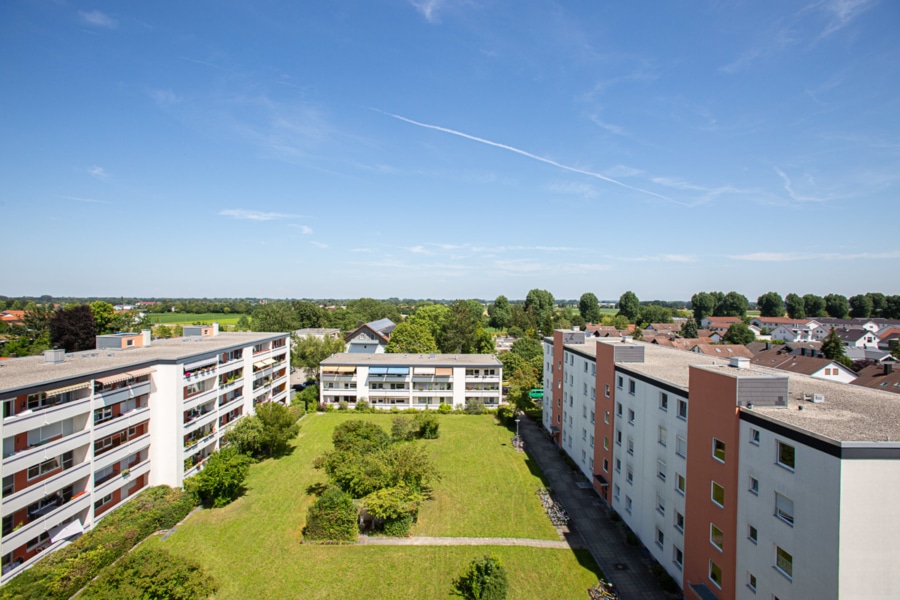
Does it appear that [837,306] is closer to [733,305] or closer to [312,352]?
[733,305]

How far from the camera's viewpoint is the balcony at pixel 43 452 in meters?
20.5

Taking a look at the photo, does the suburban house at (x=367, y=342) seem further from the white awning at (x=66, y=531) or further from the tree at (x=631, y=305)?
the tree at (x=631, y=305)

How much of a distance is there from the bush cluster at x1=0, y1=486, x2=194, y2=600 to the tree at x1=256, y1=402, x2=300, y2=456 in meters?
9.53

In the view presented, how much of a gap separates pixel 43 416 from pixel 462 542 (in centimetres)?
2314

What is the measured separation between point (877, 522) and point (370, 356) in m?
53.6

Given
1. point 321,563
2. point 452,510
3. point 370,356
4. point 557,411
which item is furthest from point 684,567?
point 370,356

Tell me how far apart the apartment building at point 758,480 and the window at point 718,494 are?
5 centimetres

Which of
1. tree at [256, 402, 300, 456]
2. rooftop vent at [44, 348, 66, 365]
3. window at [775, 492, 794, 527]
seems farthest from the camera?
tree at [256, 402, 300, 456]

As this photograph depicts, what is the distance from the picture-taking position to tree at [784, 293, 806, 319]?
164750mm

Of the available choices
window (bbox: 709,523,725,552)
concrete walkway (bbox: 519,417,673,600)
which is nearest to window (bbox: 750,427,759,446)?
window (bbox: 709,523,725,552)

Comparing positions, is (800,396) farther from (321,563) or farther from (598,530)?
(321,563)

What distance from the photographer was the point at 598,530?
27.1 m

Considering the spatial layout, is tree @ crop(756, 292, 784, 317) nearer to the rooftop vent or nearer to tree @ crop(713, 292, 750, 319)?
tree @ crop(713, 292, 750, 319)

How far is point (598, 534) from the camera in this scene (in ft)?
87.3
